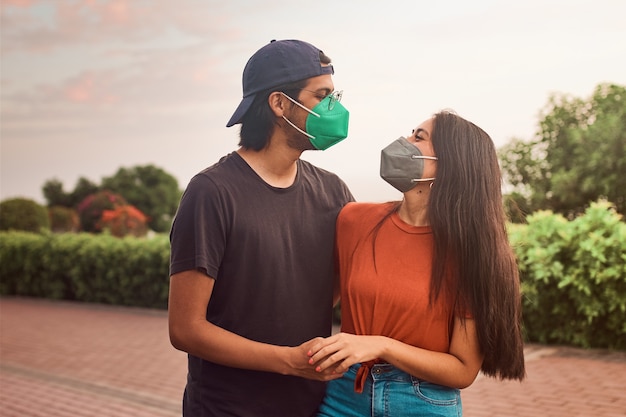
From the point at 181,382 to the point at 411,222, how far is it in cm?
608

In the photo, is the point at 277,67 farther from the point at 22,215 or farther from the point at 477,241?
the point at 22,215

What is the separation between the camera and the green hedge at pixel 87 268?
1420cm

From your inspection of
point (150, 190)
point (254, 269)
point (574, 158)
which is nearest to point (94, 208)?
point (150, 190)

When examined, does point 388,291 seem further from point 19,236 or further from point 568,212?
point 19,236

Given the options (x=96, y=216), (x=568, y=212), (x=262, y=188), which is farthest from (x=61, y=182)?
(x=262, y=188)

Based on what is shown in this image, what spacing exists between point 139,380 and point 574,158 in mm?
10552

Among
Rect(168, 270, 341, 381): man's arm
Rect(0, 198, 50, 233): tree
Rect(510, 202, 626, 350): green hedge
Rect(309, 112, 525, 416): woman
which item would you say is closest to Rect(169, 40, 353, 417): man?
Rect(168, 270, 341, 381): man's arm

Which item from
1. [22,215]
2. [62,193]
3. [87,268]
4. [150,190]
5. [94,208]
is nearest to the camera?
[87,268]

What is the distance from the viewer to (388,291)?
256 cm

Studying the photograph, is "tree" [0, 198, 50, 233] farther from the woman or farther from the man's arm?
the woman

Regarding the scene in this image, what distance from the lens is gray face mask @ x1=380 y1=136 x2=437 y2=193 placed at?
2740 millimetres

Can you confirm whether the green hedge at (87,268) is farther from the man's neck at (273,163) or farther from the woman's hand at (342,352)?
the woman's hand at (342,352)

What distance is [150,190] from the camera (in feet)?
140

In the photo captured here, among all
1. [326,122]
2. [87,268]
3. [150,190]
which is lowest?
[87,268]
